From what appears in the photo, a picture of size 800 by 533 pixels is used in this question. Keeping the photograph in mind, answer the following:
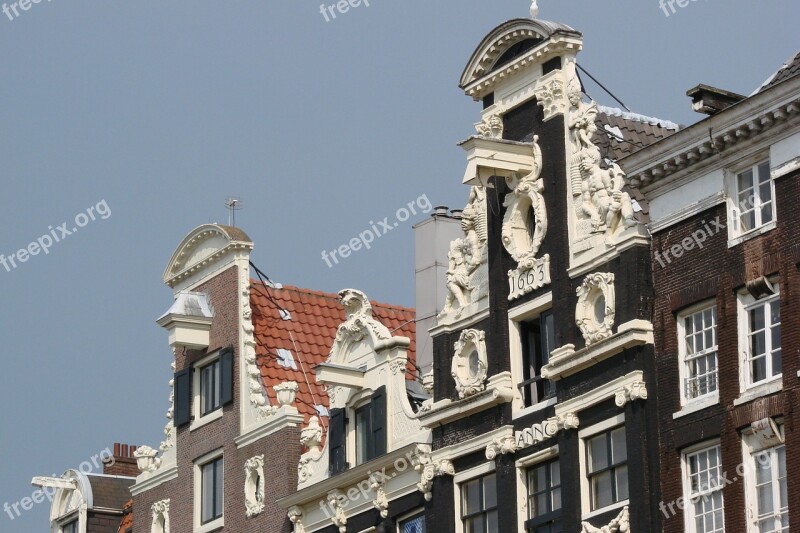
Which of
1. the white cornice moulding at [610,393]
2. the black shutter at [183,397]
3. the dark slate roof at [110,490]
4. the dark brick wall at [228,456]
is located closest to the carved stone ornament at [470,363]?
the white cornice moulding at [610,393]

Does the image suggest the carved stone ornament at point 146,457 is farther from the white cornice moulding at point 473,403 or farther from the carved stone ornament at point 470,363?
the carved stone ornament at point 470,363

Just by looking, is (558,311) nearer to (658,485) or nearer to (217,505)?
(658,485)

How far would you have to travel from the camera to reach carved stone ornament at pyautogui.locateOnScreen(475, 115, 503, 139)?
168 feet

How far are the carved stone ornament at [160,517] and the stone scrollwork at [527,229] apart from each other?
51.4ft

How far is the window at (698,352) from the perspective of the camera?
1724 inches

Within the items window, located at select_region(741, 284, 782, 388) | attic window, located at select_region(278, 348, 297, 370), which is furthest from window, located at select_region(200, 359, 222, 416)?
window, located at select_region(741, 284, 782, 388)

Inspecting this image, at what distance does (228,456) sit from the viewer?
58.8 metres

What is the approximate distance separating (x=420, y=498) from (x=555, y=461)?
189 inches

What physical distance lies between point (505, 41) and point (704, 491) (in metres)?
12.6

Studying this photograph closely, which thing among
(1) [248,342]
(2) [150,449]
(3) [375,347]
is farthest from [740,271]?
(2) [150,449]

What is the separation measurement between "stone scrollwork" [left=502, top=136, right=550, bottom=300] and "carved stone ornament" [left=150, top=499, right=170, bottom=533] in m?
15.7

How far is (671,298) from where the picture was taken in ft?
148

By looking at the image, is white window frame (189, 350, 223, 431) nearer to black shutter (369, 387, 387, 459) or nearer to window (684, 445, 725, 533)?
black shutter (369, 387, 387, 459)

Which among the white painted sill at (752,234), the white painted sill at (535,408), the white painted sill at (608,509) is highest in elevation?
the white painted sill at (752,234)
